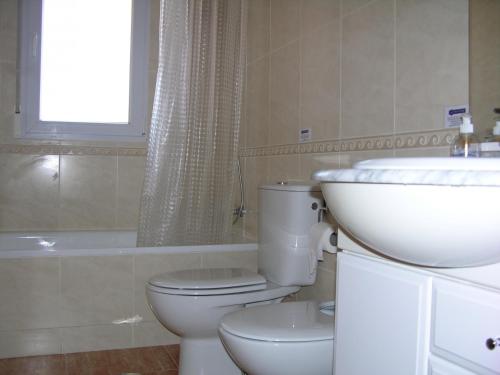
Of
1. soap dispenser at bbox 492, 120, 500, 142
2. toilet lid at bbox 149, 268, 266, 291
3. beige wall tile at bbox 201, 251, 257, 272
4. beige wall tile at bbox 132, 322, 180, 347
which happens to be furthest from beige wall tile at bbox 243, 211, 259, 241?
soap dispenser at bbox 492, 120, 500, 142

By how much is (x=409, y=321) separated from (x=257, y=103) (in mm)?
2201

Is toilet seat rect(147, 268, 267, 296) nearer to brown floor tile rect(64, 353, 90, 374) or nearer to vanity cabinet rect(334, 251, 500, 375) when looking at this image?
brown floor tile rect(64, 353, 90, 374)

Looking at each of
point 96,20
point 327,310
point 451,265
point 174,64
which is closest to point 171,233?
point 174,64

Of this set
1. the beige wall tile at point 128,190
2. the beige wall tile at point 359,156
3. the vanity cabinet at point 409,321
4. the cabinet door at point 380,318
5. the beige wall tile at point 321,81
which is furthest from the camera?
the beige wall tile at point 128,190

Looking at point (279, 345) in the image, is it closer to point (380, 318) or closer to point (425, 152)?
point (380, 318)

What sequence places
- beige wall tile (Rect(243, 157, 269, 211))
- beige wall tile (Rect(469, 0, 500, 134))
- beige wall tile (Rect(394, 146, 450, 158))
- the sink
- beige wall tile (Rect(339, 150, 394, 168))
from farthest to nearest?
beige wall tile (Rect(243, 157, 269, 211)) < beige wall tile (Rect(339, 150, 394, 168)) < beige wall tile (Rect(394, 146, 450, 158)) < beige wall tile (Rect(469, 0, 500, 134)) < the sink

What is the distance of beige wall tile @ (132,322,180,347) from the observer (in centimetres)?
256

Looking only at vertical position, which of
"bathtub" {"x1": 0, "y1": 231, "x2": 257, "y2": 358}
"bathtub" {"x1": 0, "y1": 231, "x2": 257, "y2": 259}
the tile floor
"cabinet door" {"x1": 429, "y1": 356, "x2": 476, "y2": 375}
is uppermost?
"cabinet door" {"x1": 429, "y1": 356, "x2": 476, "y2": 375}

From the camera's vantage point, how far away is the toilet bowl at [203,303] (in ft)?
6.39

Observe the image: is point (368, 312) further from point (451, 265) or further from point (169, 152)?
point (169, 152)

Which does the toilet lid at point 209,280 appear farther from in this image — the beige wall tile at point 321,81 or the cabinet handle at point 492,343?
the cabinet handle at point 492,343

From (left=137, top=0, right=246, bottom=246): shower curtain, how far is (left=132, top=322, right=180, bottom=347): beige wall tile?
16.5 inches

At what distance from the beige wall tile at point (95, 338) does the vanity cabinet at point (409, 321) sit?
1596 millimetres

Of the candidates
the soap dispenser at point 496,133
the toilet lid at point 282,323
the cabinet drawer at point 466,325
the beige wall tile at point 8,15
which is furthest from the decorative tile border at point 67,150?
the cabinet drawer at point 466,325
